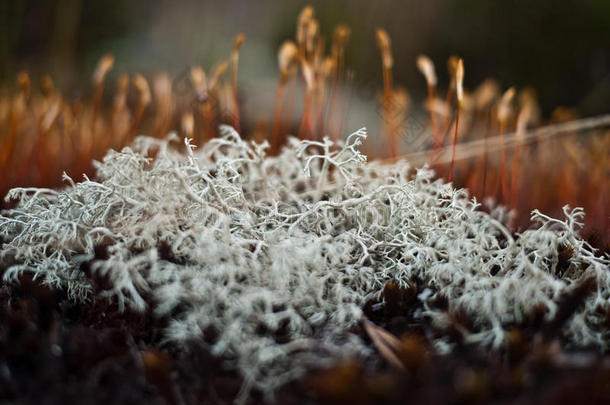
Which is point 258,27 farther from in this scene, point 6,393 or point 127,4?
point 6,393

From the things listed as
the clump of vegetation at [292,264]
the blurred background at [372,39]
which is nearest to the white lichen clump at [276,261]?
the clump of vegetation at [292,264]

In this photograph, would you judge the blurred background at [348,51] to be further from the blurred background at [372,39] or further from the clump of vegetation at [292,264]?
the clump of vegetation at [292,264]

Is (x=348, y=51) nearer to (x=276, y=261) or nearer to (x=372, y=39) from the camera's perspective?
(x=372, y=39)

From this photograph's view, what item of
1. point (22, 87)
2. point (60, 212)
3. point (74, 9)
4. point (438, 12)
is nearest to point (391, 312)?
point (60, 212)

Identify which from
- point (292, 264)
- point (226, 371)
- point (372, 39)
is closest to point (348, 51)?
point (372, 39)

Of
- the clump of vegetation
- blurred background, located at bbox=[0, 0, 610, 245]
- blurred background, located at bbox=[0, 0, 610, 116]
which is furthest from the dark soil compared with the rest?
blurred background, located at bbox=[0, 0, 610, 116]
